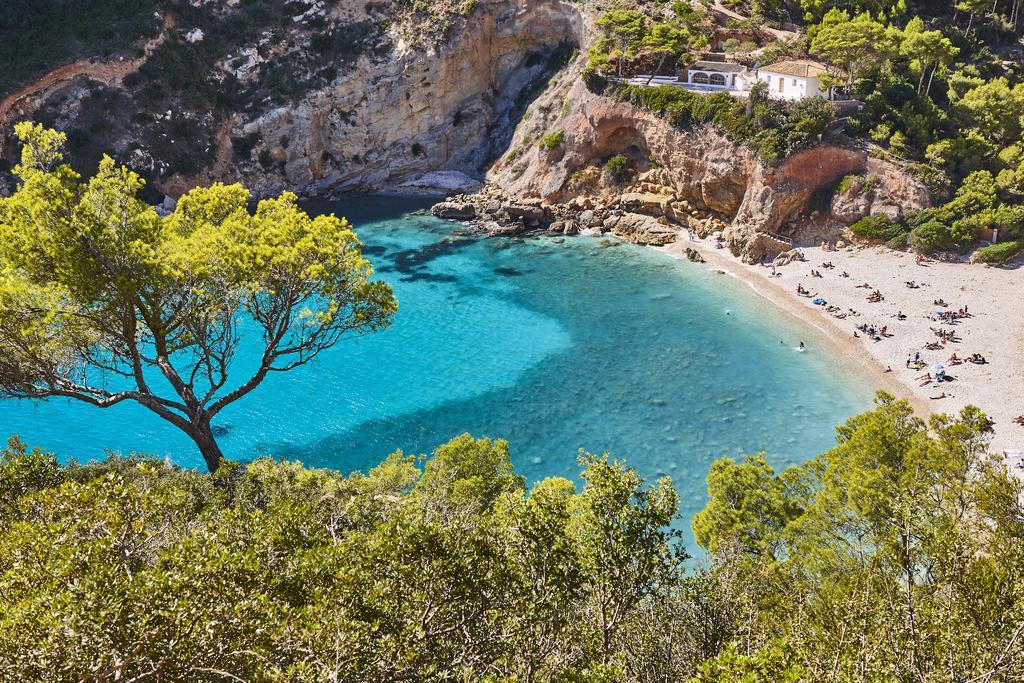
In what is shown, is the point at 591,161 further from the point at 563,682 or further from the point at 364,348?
the point at 563,682

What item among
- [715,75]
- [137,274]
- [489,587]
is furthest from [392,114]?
[489,587]

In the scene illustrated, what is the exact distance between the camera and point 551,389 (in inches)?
1604

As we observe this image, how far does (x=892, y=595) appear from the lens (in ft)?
45.3

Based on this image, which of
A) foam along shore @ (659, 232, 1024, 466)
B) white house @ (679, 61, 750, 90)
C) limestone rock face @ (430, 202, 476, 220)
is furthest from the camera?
limestone rock face @ (430, 202, 476, 220)

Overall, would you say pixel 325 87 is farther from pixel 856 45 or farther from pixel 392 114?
pixel 856 45

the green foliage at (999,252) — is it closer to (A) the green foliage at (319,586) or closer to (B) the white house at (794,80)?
(B) the white house at (794,80)

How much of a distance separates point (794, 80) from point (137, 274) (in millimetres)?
55240

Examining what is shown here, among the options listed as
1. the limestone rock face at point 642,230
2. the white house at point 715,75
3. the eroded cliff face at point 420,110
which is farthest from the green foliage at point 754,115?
the eroded cliff face at point 420,110

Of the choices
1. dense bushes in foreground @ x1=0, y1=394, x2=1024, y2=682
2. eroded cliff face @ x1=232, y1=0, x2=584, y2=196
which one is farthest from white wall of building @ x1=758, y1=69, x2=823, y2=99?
dense bushes in foreground @ x1=0, y1=394, x2=1024, y2=682

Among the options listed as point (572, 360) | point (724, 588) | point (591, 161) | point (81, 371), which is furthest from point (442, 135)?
point (724, 588)

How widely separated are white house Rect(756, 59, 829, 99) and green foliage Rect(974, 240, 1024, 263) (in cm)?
1799

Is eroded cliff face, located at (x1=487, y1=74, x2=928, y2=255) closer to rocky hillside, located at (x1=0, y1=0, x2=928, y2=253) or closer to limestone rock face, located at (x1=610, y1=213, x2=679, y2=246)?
rocky hillside, located at (x1=0, y1=0, x2=928, y2=253)

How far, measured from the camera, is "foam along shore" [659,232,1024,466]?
37031mm

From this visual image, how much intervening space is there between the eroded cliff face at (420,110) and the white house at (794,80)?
25.5 metres
